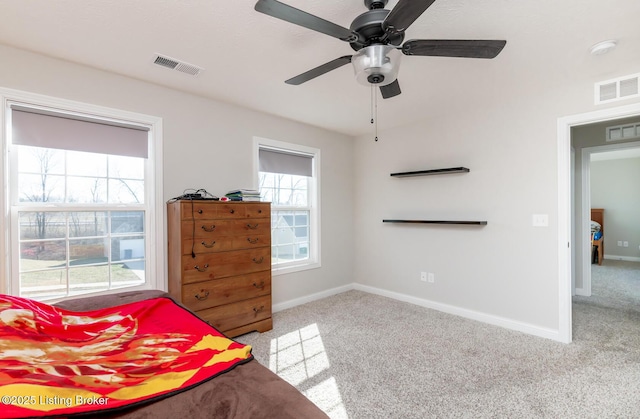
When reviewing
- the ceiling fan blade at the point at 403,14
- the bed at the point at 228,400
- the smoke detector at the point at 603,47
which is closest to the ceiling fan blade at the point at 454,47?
the ceiling fan blade at the point at 403,14

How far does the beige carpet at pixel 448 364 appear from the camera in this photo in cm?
186

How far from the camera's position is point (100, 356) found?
117 centimetres

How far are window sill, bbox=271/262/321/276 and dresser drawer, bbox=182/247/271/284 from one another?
549 millimetres

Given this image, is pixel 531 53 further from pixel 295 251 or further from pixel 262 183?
pixel 295 251

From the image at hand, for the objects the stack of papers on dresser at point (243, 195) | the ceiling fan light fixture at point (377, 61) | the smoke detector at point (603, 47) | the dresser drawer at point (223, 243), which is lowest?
the dresser drawer at point (223, 243)

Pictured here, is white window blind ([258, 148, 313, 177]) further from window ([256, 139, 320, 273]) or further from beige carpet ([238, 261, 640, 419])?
beige carpet ([238, 261, 640, 419])

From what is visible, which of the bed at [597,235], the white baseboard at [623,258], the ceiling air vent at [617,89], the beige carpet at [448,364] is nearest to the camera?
the beige carpet at [448,364]

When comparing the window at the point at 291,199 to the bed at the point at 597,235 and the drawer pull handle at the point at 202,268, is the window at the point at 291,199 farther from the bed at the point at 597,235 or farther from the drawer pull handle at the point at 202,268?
the bed at the point at 597,235

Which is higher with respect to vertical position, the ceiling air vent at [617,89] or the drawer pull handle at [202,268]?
the ceiling air vent at [617,89]

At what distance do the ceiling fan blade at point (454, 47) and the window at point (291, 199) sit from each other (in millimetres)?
2248

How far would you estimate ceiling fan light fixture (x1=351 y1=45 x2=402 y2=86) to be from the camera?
155 centimetres

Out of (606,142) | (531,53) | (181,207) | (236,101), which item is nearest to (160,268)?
(181,207)

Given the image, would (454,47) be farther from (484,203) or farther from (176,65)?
(484,203)

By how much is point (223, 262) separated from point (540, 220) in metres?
3.05
